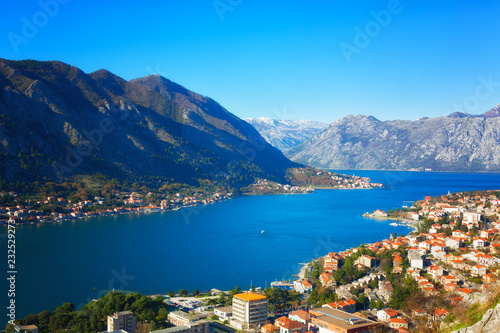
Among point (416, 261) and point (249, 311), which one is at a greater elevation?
point (416, 261)

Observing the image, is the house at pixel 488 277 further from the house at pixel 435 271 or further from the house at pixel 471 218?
the house at pixel 471 218

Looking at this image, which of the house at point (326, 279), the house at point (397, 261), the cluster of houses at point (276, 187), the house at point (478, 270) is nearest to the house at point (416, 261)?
the house at point (397, 261)

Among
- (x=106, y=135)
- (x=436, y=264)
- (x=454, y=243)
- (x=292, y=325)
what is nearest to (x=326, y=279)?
(x=436, y=264)

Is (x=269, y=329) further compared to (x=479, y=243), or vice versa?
(x=479, y=243)

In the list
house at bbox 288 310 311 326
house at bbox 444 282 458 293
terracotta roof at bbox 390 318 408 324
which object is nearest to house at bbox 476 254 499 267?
house at bbox 444 282 458 293

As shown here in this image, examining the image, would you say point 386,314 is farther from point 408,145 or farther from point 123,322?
point 408,145

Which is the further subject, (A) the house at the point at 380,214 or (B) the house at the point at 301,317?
(A) the house at the point at 380,214
